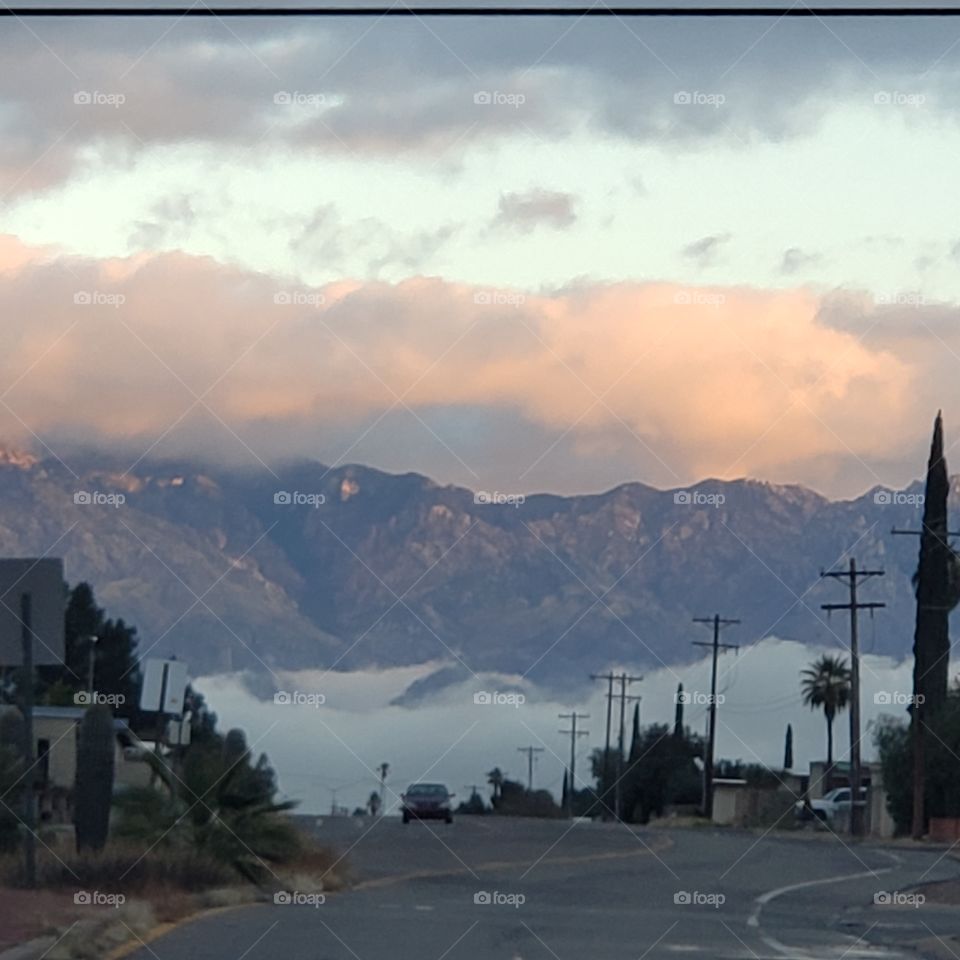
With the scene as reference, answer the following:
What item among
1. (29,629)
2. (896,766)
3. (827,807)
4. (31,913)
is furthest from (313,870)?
(896,766)

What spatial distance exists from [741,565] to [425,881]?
16.7 ft

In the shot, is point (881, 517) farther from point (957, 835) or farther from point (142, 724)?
point (142, 724)

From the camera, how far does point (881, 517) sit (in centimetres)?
2258

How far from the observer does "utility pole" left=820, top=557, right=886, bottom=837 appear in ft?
78.0

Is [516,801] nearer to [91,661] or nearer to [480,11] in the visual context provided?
[91,661]

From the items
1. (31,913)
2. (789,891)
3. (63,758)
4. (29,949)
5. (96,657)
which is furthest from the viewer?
(96,657)

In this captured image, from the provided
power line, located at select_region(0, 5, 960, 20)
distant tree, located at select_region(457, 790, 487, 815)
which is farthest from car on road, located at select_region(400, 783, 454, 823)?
power line, located at select_region(0, 5, 960, 20)

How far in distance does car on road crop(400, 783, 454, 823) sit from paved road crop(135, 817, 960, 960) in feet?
0.64

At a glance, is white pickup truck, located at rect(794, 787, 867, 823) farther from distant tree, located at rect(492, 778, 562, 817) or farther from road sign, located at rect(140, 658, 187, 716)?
road sign, located at rect(140, 658, 187, 716)

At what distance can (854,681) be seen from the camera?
81.4 feet

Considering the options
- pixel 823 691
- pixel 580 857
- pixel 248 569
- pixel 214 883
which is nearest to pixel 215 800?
pixel 214 883

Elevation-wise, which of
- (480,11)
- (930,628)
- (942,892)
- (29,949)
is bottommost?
(29,949)

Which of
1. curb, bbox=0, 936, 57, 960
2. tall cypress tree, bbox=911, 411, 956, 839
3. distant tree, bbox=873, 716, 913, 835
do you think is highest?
tall cypress tree, bbox=911, 411, 956, 839

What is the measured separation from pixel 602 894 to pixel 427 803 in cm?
222
